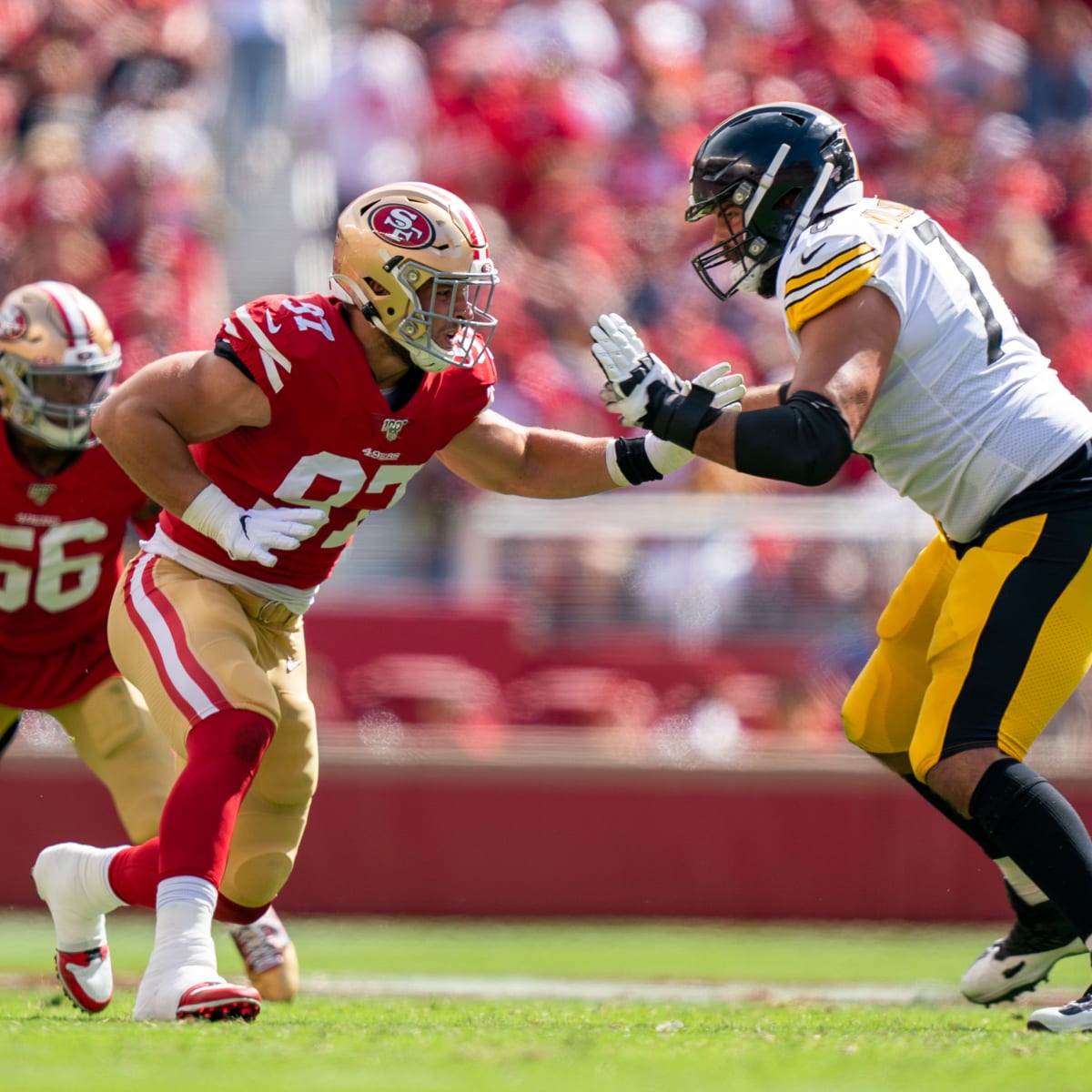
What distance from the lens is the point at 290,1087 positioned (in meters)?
3.26

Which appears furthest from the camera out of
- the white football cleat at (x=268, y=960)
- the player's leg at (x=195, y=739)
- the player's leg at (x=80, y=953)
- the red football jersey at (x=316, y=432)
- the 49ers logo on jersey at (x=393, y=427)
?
the white football cleat at (x=268, y=960)

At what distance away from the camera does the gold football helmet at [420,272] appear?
4801 mm

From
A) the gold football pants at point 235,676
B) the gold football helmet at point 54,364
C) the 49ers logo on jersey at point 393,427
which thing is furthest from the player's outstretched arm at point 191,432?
the gold football helmet at point 54,364

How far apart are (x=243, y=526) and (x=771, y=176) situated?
1587mm

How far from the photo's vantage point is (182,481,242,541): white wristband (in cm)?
468

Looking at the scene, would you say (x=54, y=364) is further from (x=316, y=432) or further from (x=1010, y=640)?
(x=1010, y=640)

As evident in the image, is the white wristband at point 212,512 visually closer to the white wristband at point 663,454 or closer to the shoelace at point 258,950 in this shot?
the white wristband at point 663,454

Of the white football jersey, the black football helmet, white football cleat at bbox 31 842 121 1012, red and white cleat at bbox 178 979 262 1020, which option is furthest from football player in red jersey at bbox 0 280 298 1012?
the white football jersey

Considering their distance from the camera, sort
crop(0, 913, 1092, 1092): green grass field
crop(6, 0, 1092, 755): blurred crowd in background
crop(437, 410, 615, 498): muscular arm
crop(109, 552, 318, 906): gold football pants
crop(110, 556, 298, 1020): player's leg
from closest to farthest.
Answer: crop(0, 913, 1092, 1092): green grass field < crop(110, 556, 298, 1020): player's leg < crop(109, 552, 318, 906): gold football pants < crop(437, 410, 615, 498): muscular arm < crop(6, 0, 1092, 755): blurred crowd in background

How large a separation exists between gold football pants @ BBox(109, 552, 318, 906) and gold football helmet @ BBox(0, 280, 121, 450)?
1032mm

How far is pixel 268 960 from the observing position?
5.68 metres

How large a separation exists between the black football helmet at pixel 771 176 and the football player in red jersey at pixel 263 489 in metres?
0.35

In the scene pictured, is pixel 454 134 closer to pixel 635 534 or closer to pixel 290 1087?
pixel 635 534

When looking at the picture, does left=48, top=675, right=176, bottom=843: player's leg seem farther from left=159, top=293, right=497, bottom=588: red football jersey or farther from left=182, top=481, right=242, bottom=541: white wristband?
left=182, top=481, right=242, bottom=541: white wristband
